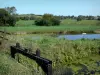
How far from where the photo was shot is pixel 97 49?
714 inches

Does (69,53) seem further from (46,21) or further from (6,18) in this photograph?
(46,21)

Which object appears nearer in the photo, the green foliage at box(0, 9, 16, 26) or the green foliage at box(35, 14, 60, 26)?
the green foliage at box(0, 9, 16, 26)

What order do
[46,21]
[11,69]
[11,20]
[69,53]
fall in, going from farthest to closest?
[46,21] < [11,20] < [69,53] < [11,69]

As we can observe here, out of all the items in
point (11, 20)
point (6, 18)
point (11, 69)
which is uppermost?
point (11, 69)

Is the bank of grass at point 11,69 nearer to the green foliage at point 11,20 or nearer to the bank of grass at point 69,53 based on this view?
the bank of grass at point 69,53

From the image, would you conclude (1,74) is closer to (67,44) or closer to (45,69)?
(45,69)

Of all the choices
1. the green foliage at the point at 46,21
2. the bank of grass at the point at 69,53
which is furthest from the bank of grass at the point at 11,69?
the green foliage at the point at 46,21

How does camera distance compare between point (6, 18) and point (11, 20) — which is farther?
point (11, 20)

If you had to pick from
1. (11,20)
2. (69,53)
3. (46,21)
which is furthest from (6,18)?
(69,53)

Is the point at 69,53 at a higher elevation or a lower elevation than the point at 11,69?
lower

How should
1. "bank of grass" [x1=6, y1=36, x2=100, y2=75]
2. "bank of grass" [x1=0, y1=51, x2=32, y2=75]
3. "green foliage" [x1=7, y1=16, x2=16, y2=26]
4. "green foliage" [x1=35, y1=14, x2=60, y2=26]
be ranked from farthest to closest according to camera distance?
"green foliage" [x1=35, y1=14, x2=60, y2=26] → "green foliage" [x1=7, y1=16, x2=16, y2=26] → "bank of grass" [x1=6, y1=36, x2=100, y2=75] → "bank of grass" [x1=0, y1=51, x2=32, y2=75]

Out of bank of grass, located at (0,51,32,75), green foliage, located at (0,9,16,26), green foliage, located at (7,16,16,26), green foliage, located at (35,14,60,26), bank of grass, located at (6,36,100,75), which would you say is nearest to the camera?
bank of grass, located at (0,51,32,75)

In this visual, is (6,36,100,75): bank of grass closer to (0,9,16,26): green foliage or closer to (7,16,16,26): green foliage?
(0,9,16,26): green foliage

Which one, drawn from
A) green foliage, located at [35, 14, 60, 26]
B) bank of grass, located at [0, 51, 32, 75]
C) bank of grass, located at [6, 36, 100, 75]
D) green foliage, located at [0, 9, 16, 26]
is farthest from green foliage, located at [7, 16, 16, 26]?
bank of grass, located at [0, 51, 32, 75]
